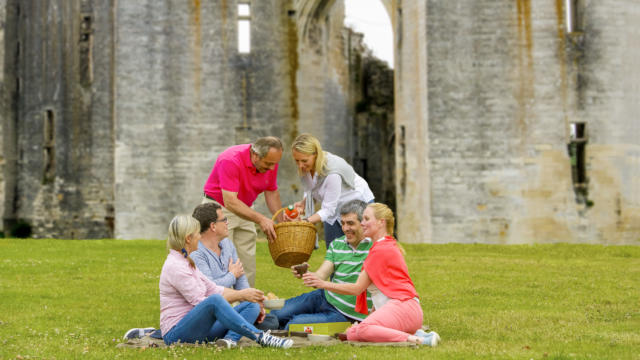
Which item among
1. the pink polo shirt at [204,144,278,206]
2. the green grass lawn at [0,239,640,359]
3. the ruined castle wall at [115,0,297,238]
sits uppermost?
the ruined castle wall at [115,0,297,238]

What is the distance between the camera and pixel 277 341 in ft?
20.4

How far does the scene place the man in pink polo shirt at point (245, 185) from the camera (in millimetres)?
7512

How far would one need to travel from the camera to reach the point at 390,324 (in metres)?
6.35

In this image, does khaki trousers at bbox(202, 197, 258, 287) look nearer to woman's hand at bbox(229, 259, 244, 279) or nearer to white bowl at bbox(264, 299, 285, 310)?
woman's hand at bbox(229, 259, 244, 279)

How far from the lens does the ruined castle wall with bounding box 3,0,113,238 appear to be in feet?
81.2

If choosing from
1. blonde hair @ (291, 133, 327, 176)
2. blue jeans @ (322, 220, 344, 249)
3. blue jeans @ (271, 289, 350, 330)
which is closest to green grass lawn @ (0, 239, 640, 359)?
blue jeans @ (271, 289, 350, 330)

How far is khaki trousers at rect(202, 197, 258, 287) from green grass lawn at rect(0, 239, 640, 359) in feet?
3.70

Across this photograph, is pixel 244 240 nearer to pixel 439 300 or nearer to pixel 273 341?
pixel 273 341

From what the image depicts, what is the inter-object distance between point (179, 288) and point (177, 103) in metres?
16.0

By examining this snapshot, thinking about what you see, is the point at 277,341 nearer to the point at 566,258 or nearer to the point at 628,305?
the point at 628,305

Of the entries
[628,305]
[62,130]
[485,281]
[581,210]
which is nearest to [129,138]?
[62,130]

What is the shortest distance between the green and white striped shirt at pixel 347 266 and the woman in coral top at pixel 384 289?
280mm

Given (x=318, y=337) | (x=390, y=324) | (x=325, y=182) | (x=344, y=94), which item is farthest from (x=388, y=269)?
(x=344, y=94)

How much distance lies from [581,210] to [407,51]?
Answer: 553cm
